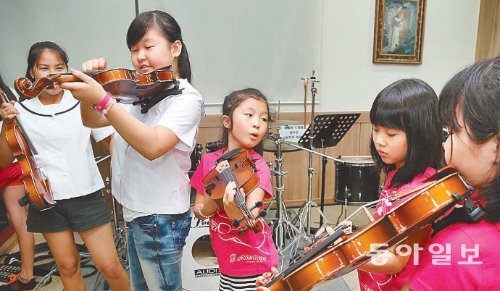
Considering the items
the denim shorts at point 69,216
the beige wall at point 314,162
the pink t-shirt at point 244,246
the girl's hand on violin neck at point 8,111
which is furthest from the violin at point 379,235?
the beige wall at point 314,162

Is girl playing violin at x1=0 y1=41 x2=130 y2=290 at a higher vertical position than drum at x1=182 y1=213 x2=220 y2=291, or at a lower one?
higher

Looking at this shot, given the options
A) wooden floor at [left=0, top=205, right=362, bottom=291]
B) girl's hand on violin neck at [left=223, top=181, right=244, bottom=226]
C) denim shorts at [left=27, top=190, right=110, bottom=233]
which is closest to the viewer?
girl's hand on violin neck at [left=223, top=181, right=244, bottom=226]

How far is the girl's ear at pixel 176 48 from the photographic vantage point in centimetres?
126

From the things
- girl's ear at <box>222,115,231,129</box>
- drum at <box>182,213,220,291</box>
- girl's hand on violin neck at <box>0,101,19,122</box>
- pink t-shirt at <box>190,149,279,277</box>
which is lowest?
drum at <box>182,213,220,291</box>

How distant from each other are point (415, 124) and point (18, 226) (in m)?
2.66

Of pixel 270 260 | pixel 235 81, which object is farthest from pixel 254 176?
pixel 235 81

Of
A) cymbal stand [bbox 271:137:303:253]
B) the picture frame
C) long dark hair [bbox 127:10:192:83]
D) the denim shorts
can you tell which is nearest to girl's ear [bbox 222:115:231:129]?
long dark hair [bbox 127:10:192:83]

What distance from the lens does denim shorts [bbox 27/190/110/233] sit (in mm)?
1681

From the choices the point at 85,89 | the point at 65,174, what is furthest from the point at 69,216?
the point at 85,89

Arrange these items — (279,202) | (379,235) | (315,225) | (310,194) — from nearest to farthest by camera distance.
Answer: (379,235), (279,202), (310,194), (315,225)

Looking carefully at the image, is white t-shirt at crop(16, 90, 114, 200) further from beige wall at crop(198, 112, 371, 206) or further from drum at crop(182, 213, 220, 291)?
beige wall at crop(198, 112, 371, 206)

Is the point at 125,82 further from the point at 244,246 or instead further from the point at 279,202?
the point at 279,202

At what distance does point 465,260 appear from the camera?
0.62m

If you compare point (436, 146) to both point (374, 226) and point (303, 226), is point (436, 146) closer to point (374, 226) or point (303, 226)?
point (374, 226)
